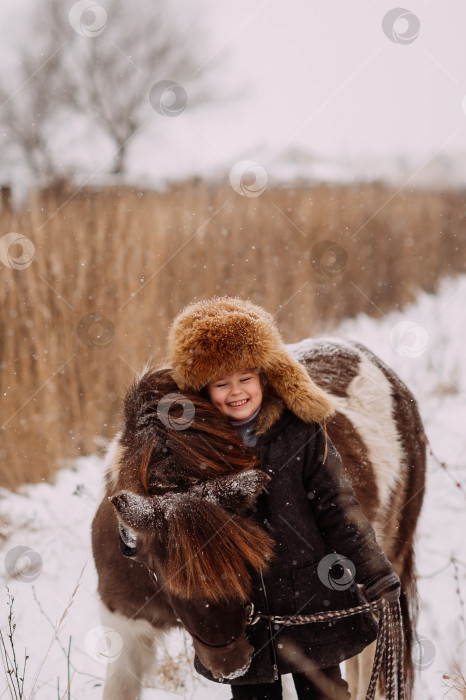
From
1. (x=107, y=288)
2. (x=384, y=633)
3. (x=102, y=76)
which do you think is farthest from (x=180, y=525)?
(x=102, y=76)

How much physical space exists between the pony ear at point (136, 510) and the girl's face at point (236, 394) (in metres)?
0.45

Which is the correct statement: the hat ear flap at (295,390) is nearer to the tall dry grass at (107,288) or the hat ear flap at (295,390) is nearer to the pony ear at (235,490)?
the pony ear at (235,490)

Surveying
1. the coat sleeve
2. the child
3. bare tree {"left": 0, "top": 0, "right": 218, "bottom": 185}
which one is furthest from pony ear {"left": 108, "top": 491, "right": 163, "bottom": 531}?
bare tree {"left": 0, "top": 0, "right": 218, "bottom": 185}

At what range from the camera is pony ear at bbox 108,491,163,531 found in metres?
1.31

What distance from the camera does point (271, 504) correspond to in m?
1.69

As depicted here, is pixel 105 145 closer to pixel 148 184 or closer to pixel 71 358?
pixel 148 184

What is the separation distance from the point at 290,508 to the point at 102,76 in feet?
29.2

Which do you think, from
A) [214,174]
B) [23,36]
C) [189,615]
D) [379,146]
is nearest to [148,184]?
[214,174]

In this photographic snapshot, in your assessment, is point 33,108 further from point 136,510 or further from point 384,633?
point 384,633

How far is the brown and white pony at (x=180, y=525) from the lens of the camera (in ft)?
4.34

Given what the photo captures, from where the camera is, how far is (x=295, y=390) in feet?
5.67

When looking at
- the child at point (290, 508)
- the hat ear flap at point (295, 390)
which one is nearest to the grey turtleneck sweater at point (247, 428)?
the child at point (290, 508)

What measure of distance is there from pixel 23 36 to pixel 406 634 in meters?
8.39

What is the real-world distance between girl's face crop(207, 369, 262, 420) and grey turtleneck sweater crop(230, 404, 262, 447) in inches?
0.8
